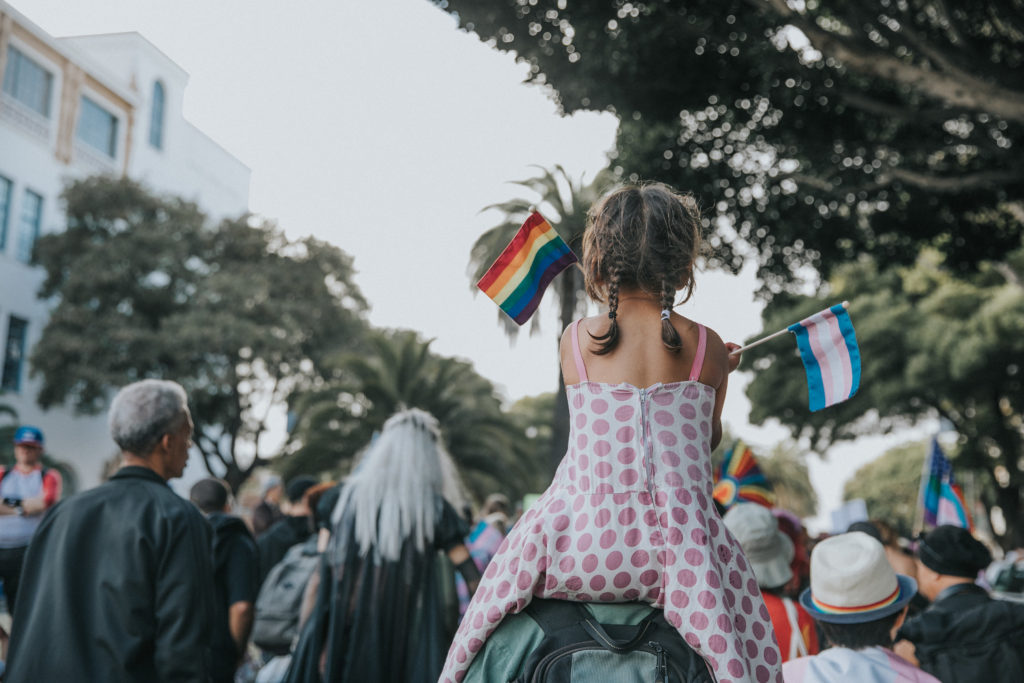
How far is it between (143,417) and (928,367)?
2349cm

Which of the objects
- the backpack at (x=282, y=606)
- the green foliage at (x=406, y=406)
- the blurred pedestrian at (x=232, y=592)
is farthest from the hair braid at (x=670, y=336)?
the green foliage at (x=406, y=406)

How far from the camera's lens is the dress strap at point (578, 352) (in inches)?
94.7

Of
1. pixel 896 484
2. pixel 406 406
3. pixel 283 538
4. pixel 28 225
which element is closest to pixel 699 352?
pixel 283 538

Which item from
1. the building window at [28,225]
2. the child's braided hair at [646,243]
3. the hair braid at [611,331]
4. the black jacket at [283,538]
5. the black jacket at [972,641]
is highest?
the building window at [28,225]

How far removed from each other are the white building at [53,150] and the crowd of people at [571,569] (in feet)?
75.6

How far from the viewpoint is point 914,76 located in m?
8.91

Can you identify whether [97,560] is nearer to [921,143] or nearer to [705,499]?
[705,499]

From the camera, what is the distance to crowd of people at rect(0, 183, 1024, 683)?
86.1 inches

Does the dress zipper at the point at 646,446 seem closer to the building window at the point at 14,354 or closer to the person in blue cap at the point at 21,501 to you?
the person in blue cap at the point at 21,501

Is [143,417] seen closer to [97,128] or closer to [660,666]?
[660,666]

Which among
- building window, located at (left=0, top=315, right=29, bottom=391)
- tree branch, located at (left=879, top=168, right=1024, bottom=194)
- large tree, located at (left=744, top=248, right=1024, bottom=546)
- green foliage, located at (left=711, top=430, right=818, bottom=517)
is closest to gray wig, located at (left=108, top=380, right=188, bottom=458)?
tree branch, located at (left=879, top=168, right=1024, bottom=194)

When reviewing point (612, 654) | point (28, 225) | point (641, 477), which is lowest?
point (612, 654)

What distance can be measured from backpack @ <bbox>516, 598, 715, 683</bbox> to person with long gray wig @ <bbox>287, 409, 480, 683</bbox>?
8.30 ft

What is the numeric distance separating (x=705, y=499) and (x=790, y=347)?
1036 inches
